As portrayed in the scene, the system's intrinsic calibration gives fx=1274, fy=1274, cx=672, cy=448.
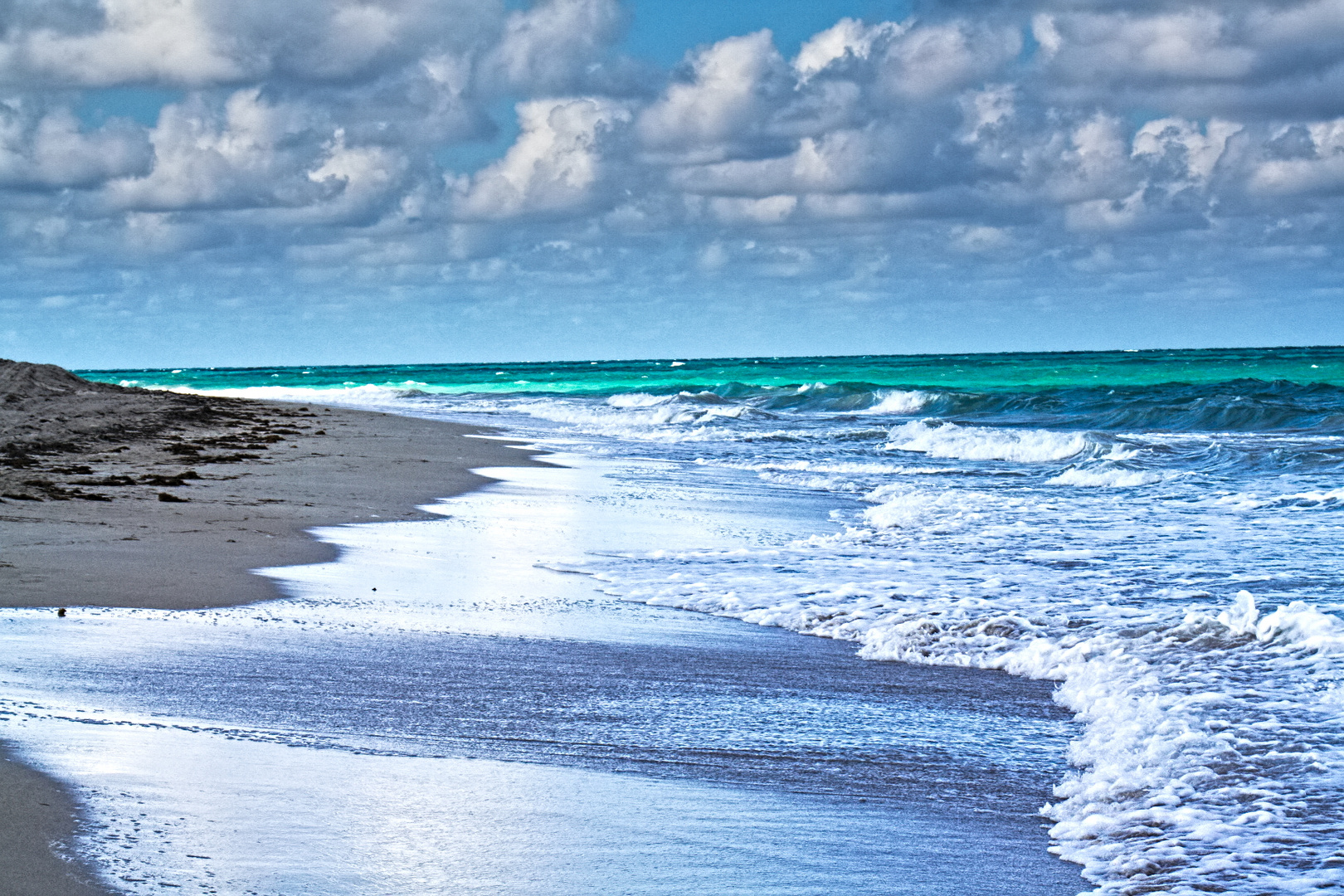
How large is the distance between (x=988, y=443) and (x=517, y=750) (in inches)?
721

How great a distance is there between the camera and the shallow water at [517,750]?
3.19m

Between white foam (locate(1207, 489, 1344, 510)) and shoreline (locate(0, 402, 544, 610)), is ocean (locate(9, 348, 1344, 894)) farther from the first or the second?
shoreline (locate(0, 402, 544, 610))

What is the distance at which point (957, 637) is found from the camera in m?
6.33

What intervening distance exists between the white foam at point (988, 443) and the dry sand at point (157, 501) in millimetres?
7226

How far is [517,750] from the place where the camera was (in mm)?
4254

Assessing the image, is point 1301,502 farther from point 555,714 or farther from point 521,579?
point 555,714

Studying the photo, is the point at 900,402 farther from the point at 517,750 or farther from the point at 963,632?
the point at 517,750

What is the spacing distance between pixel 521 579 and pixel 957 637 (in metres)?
2.90

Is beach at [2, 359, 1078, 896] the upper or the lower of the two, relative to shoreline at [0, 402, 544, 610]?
lower

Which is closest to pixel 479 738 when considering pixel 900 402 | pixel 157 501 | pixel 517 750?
pixel 517 750

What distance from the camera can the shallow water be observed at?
3.19 meters

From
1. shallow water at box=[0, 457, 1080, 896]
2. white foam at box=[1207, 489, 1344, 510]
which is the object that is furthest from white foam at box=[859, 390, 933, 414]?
shallow water at box=[0, 457, 1080, 896]

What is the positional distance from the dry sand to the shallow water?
0.67ft

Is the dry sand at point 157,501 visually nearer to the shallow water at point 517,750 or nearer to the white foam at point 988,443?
the shallow water at point 517,750
